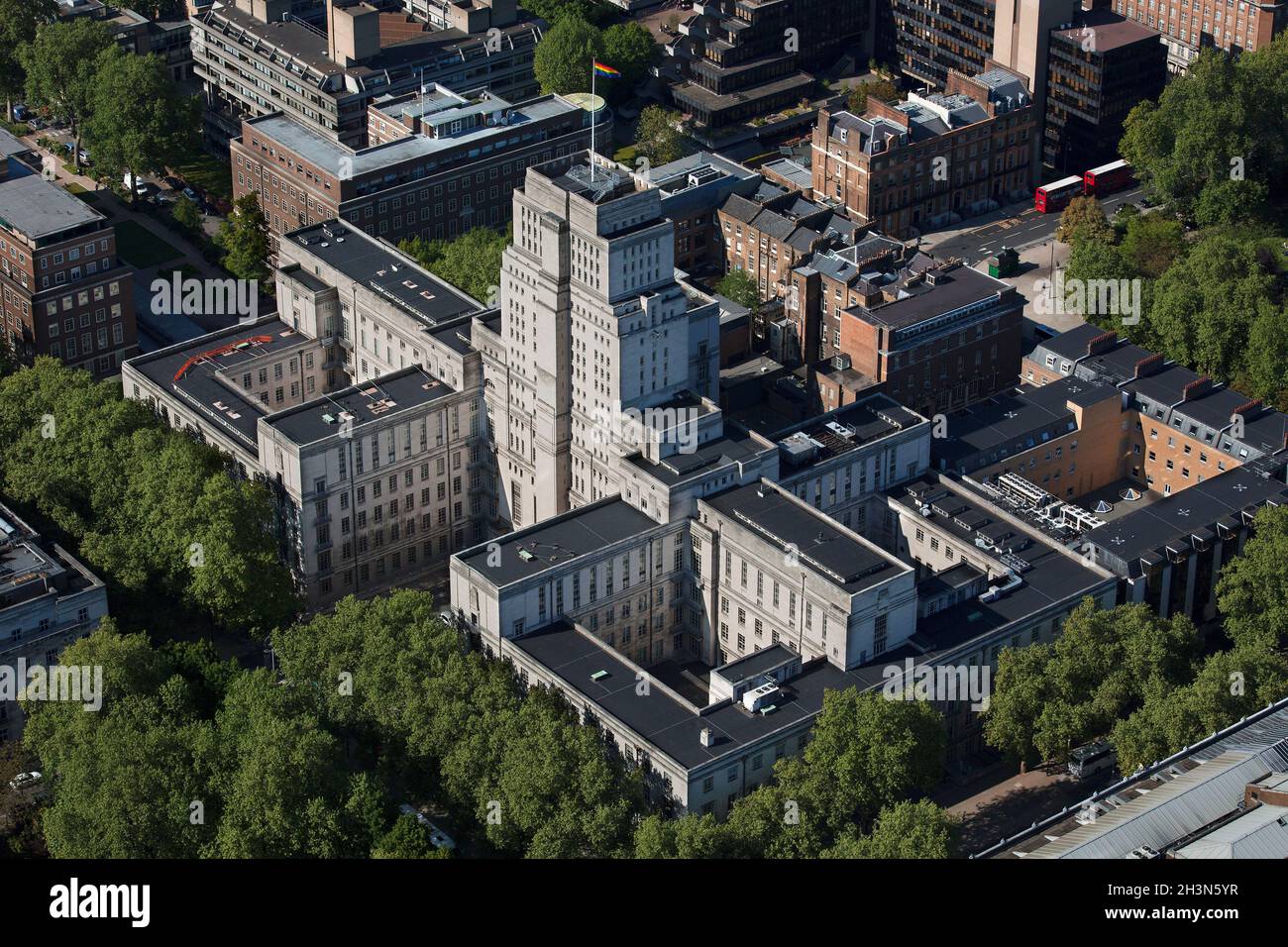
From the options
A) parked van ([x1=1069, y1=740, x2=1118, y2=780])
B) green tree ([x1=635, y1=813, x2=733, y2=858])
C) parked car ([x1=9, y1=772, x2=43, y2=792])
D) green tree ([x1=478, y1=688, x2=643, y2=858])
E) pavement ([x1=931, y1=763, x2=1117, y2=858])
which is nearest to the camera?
green tree ([x1=635, y1=813, x2=733, y2=858])

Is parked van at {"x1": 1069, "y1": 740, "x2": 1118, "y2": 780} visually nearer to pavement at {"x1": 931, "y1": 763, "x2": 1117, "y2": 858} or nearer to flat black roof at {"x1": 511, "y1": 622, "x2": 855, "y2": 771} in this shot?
pavement at {"x1": 931, "y1": 763, "x2": 1117, "y2": 858}

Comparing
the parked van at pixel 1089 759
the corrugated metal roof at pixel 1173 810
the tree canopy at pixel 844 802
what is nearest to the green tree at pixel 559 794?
the tree canopy at pixel 844 802

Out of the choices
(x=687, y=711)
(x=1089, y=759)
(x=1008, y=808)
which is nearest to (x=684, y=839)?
(x=687, y=711)

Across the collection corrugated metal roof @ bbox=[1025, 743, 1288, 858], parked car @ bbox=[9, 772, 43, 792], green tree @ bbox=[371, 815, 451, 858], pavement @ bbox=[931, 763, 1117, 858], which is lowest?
pavement @ bbox=[931, 763, 1117, 858]

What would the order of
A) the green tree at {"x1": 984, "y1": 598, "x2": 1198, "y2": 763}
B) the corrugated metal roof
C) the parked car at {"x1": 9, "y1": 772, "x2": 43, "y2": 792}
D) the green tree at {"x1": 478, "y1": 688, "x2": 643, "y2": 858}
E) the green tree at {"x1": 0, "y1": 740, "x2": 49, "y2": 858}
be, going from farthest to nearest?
the green tree at {"x1": 984, "y1": 598, "x2": 1198, "y2": 763}, the parked car at {"x1": 9, "y1": 772, "x2": 43, "y2": 792}, the green tree at {"x1": 0, "y1": 740, "x2": 49, "y2": 858}, the green tree at {"x1": 478, "y1": 688, "x2": 643, "y2": 858}, the corrugated metal roof

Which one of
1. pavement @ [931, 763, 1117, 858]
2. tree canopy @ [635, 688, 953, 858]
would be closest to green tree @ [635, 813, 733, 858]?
tree canopy @ [635, 688, 953, 858]

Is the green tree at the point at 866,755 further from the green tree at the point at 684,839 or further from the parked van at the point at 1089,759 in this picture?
the parked van at the point at 1089,759
